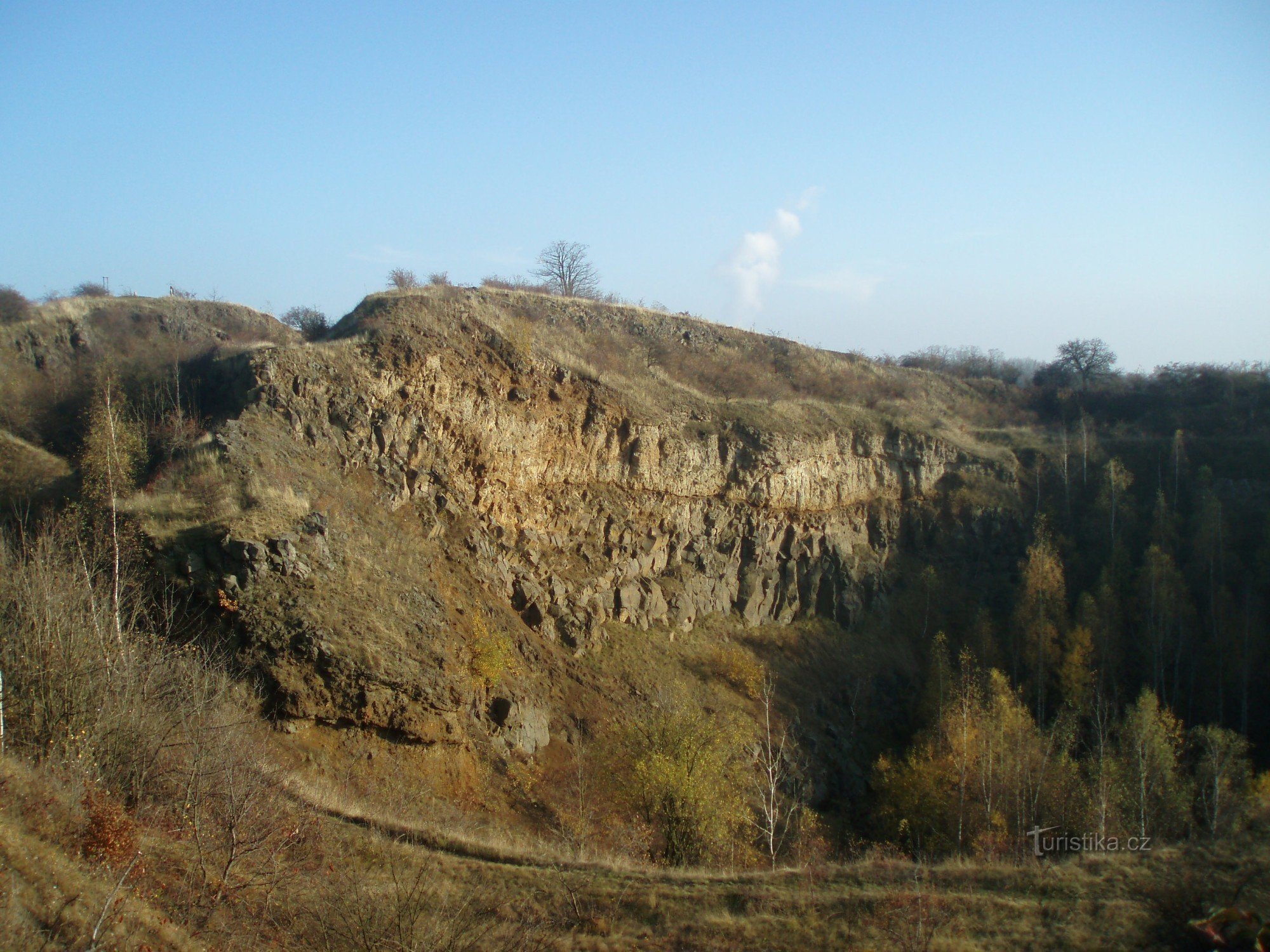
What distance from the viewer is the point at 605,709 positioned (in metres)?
25.5

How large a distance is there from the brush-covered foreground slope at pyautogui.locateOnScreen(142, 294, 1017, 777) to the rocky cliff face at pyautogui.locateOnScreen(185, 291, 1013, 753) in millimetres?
81

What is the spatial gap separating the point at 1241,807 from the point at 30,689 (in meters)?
29.9

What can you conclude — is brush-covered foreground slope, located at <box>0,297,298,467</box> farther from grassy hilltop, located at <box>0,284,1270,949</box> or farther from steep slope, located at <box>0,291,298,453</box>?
grassy hilltop, located at <box>0,284,1270,949</box>

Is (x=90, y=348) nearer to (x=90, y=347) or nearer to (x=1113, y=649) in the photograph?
(x=90, y=347)

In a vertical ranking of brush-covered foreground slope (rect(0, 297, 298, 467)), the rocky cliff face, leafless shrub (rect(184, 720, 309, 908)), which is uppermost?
brush-covered foreground slope (rect(0, 297, 298, 467))

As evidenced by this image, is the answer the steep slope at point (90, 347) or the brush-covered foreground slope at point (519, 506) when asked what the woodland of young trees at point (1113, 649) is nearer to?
the brush-covered foreground slope at point (519, 506)

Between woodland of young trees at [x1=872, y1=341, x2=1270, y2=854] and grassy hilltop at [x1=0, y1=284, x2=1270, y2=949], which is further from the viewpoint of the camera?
woodland of young trees at [x1=872, y1=341, x2=1270, y2=854]

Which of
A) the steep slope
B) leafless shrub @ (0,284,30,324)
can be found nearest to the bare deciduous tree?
the steep slope

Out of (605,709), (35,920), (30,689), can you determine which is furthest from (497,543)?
(35,920)

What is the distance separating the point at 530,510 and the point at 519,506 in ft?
1.44

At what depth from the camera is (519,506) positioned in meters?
28.5

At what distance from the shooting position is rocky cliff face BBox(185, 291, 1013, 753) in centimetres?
1927

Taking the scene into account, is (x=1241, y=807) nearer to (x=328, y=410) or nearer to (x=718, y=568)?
(x=718, y=568)

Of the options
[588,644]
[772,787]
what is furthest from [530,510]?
[772,787]
